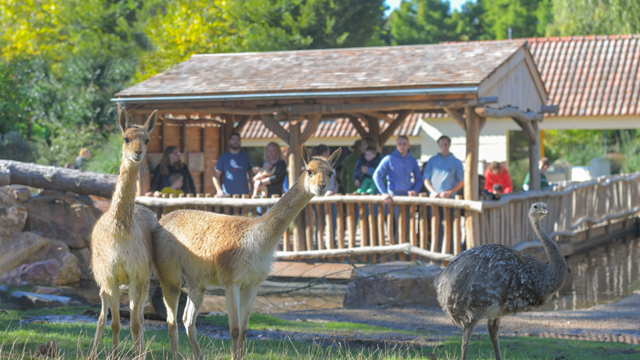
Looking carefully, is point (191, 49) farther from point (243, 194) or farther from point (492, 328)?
point (492, 328)

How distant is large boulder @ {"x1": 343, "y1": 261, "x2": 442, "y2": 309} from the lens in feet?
34.8

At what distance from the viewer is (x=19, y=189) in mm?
13992

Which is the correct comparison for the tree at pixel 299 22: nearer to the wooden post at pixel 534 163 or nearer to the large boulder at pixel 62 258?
the wooden post at pixel 534 163

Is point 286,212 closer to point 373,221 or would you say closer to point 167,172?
point 373,221

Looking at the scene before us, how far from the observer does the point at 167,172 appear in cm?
1324

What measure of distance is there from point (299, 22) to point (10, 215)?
19.3 meters

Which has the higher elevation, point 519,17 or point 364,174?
point 519,17

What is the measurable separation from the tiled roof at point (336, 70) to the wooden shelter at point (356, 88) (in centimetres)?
2

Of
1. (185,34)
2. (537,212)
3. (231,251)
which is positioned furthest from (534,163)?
(185,34)

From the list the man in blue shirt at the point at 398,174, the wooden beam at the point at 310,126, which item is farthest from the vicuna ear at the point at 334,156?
the wooden beam at the point at 310,126

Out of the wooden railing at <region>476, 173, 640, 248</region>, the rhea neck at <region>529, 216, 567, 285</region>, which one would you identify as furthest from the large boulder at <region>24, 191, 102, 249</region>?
the rhea neck at <region>529, 216, 567, 285</region>

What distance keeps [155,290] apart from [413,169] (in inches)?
190

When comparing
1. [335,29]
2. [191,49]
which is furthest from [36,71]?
[335,29]

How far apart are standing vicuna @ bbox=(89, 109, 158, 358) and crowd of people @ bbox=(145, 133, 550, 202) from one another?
6.03m
